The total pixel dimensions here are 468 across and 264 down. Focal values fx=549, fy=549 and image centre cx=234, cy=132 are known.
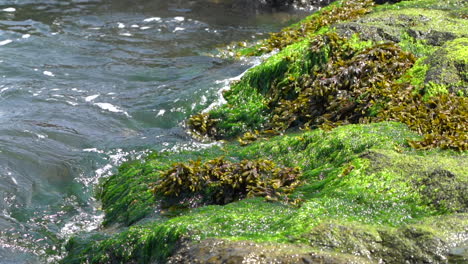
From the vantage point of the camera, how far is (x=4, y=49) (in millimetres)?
10609

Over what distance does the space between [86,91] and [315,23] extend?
13.5 feet

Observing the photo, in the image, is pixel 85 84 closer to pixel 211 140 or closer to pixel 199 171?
pixel 211 140

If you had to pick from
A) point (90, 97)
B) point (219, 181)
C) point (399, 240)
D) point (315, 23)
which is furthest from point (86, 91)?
point (399, 240)

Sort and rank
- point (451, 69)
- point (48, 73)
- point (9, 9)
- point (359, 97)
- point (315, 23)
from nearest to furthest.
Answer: point (451, 69) → point (359, 97) → point (48, 73) → point (315, 23) → point (9, 9)

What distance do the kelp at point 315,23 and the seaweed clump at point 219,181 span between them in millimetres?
4534

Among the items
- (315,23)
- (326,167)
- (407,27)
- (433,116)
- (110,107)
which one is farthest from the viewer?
(315,23)

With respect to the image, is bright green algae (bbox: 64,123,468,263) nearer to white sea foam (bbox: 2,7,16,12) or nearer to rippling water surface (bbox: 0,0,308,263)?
rippling water surface (bbox: 0,0,308,263)

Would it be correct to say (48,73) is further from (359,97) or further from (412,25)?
(412,25)

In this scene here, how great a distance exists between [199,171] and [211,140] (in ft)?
6.05

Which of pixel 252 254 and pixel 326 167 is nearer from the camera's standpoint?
pixel 252 254

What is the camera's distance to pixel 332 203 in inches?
158

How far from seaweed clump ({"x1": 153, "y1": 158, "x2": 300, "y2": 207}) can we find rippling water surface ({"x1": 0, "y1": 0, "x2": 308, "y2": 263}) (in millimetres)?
915

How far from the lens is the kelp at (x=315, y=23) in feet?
30.6

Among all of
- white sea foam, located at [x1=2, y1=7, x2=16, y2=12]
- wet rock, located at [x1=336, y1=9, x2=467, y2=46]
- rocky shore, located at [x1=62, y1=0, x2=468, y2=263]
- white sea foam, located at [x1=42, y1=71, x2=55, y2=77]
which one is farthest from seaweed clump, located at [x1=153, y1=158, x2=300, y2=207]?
white sea foam, located at [x1=2, y1=7, x2=16, y2=12]
